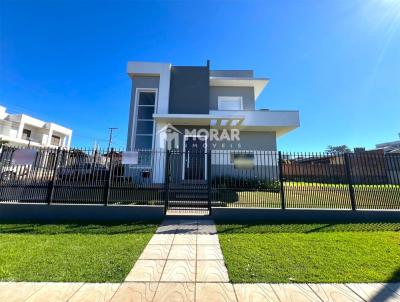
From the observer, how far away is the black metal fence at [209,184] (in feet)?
22.0

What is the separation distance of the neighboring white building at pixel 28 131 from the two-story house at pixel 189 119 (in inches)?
903

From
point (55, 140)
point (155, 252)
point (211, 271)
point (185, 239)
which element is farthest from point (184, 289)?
point (55, 140)

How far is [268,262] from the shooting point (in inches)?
141

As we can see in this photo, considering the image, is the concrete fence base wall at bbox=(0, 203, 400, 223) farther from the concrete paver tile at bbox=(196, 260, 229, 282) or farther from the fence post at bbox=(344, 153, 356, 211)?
the concrete paver tile at bbox=(196, 260, 229, 282)

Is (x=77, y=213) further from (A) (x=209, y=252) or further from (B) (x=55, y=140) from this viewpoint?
(B) (x=55, y=140)

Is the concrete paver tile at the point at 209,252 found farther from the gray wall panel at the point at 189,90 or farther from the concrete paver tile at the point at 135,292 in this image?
the gray wall panel at the point at 189,90

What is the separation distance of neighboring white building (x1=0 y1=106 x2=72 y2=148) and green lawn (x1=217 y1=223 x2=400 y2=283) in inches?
1269

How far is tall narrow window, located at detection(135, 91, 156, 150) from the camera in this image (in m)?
12.3

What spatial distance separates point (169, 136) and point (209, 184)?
20.7ft

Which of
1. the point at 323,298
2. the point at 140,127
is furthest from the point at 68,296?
the point at 140,127

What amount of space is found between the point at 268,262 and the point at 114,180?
5533 millimetres

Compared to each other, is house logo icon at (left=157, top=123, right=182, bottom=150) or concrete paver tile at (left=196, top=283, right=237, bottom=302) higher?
house logo icon at (left=157, top=123, right=182, bottom=150)

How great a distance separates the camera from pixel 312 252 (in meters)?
4.02

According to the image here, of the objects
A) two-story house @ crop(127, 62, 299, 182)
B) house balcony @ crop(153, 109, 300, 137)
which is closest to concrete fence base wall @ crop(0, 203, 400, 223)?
two-story house @ crop(127, 62, 299, 182)
